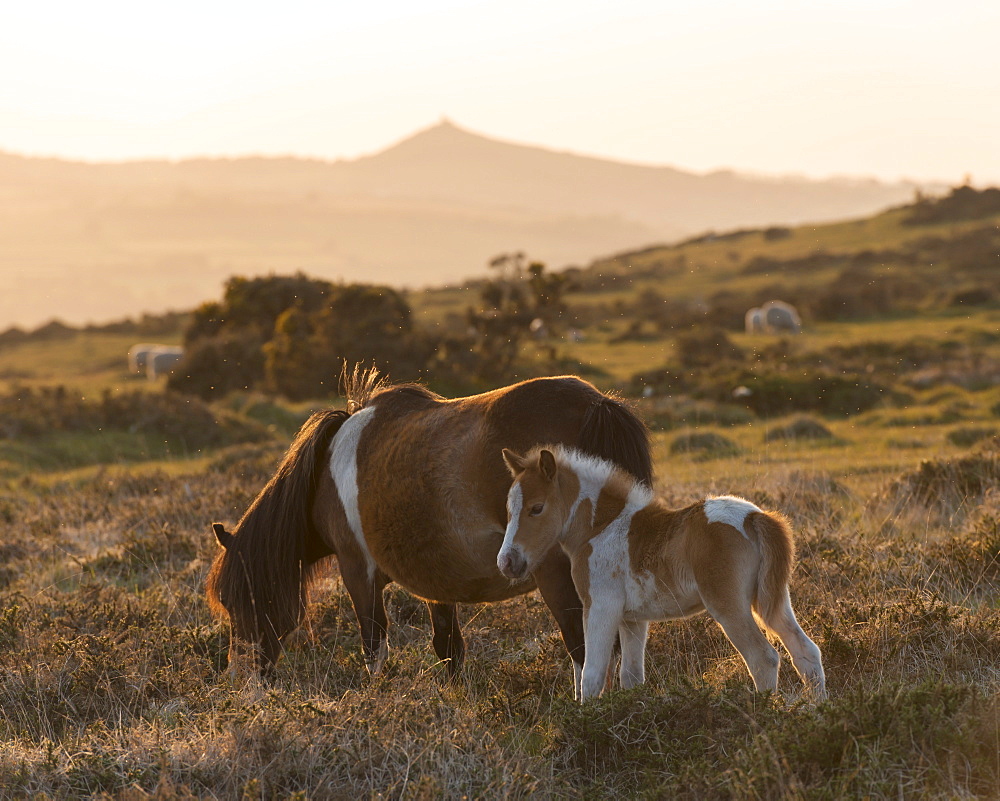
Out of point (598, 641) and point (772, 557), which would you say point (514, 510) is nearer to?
point (598, 641)

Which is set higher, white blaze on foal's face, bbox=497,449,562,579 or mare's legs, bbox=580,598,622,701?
white blaze on foal's face, bbox=497,449,562,579

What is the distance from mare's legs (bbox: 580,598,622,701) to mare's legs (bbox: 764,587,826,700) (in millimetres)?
750

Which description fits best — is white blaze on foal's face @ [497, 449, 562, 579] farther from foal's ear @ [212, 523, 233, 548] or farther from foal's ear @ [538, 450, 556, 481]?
foal's ear @ [212, 523, 233, 548]

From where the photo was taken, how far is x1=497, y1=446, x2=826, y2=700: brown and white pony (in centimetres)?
462

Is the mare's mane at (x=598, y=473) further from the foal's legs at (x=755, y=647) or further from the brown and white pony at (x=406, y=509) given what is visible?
the foal's legs at (x=755, y=647)

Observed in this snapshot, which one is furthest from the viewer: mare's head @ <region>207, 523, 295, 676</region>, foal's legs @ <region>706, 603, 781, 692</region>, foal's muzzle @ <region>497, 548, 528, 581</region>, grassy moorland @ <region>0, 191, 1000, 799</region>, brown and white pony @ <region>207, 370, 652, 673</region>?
mare's head @ <region>207, 523, 295, 676</region>

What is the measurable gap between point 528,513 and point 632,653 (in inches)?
40.0

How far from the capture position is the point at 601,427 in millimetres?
5223

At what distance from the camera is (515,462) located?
4.87 meters

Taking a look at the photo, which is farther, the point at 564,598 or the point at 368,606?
the point at 368,606

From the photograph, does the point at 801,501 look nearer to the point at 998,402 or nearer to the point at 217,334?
the point at 998,402

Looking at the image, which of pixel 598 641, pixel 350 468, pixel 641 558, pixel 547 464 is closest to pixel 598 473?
pixel 547 464

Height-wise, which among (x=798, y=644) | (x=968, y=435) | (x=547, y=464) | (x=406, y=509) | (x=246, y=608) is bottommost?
(x=968, y=435)

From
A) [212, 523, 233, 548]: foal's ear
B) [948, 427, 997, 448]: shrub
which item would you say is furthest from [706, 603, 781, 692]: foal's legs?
[948, 427, 997, 448]: shrub
